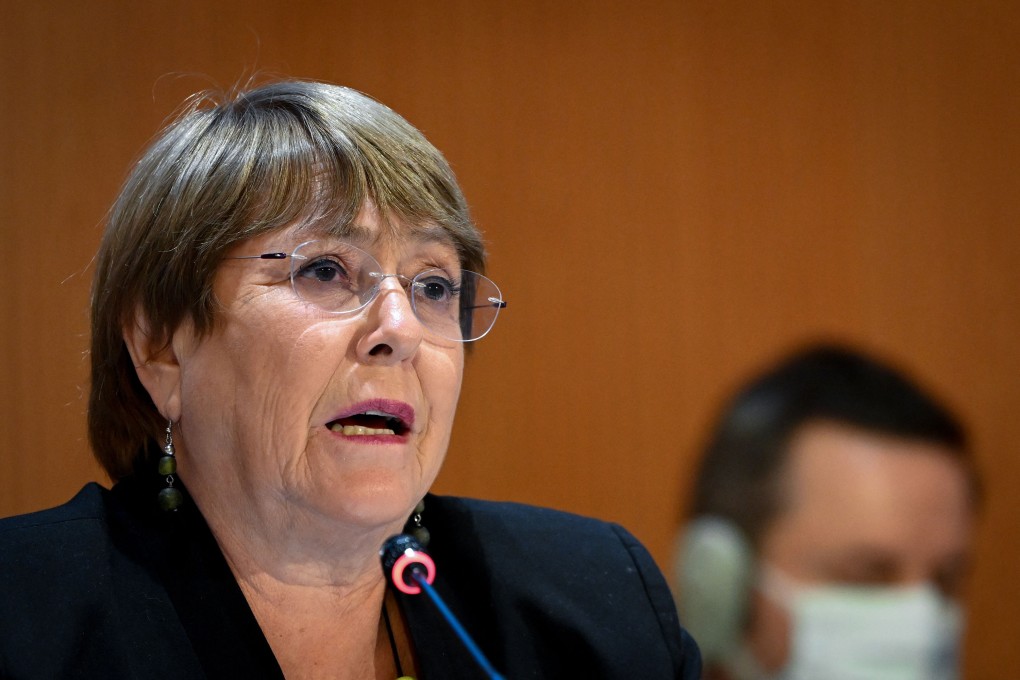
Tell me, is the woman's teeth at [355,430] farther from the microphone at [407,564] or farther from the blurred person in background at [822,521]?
the blurred person in background at [822,521]

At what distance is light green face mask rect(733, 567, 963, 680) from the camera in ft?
Answer: 0.98

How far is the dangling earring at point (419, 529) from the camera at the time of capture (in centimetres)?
152

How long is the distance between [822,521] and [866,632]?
0.21 feet

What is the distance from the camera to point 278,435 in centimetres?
129

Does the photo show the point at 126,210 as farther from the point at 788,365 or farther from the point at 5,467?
the point at 788,365

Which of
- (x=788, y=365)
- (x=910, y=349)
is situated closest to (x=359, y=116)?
(x=910, y=349)

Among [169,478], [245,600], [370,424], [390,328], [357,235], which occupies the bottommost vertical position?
[245,600]

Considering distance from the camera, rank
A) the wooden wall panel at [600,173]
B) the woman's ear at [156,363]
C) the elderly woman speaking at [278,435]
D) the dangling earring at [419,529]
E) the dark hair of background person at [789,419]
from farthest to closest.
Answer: the dangling earring at [419,529] → the woman's ear at [156,363] → the elderly woman speaking at [278,435] → the wooden wall panel at [600,173] → the dark hair of background person at [789,419]

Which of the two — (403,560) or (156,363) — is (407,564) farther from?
(156,363)

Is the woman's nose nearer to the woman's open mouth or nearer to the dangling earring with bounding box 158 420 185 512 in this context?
the woman's open mouth

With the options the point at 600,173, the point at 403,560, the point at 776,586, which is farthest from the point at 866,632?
the point at 600,173

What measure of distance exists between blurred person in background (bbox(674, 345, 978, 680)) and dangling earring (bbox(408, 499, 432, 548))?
1234 mm

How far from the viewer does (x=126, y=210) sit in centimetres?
144

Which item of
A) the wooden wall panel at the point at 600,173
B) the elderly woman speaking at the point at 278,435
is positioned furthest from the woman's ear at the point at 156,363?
the wooden wall panel at the point at 600,173
